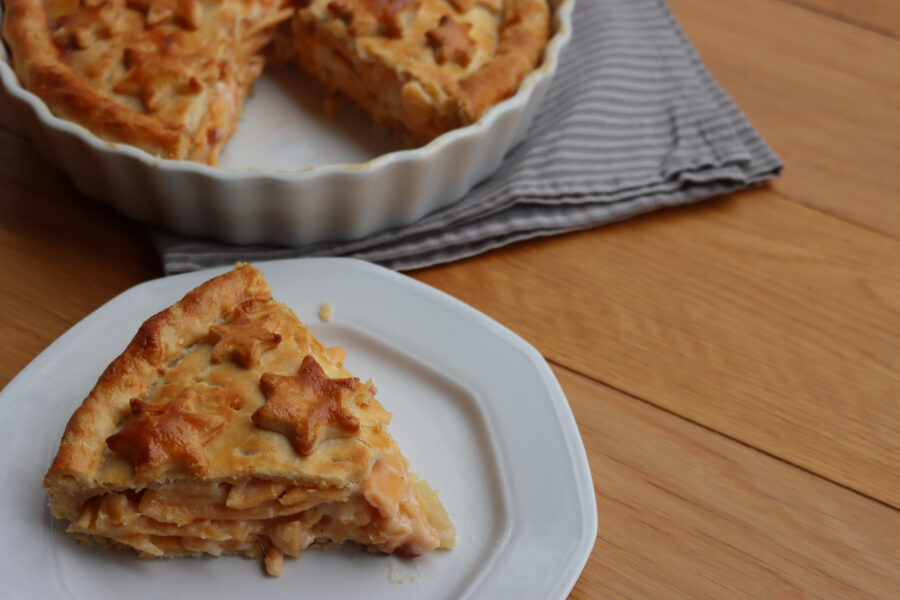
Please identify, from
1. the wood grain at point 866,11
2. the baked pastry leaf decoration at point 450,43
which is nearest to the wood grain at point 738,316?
the baked pastry leaf decoration at point 450,43

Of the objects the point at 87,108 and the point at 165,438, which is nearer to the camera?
the point at 165,438

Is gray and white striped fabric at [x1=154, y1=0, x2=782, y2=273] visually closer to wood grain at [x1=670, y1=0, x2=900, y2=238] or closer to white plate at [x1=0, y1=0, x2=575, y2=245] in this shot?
white plate at [x1=0, y1=0, x2=575, y2=245]

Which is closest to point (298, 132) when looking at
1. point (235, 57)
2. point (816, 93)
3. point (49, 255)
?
point (235, 57)

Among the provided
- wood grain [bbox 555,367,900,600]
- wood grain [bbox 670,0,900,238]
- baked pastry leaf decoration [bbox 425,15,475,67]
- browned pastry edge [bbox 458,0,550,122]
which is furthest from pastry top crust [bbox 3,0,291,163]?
wood grain [bbox 670,0,900,238]

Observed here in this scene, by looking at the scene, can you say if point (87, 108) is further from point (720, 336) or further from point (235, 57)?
point (720, 336)

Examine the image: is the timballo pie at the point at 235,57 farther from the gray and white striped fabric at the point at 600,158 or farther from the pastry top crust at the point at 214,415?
the pastry top crust at the point at 214,415

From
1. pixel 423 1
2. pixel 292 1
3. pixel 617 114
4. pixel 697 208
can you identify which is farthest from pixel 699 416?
pixel 292 1
